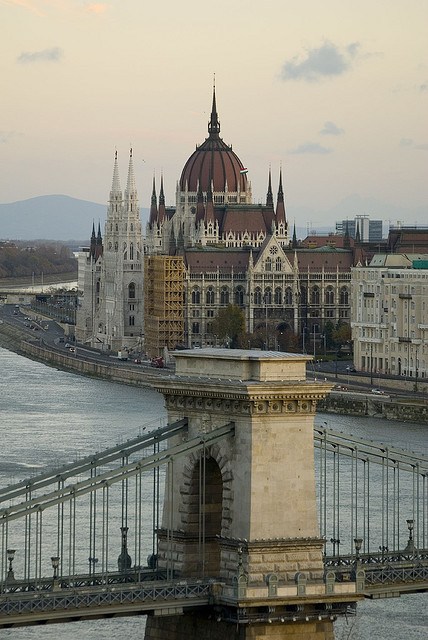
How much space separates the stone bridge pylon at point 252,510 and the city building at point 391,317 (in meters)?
53.6

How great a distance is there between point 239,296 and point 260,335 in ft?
20.1

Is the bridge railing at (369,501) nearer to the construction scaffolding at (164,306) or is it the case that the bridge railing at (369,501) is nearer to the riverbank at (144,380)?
the riverbank at (144,380)

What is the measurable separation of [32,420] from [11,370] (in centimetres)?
2952

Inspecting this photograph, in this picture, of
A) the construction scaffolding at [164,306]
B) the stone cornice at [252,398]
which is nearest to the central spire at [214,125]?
the construction scaffolding at [164,306]

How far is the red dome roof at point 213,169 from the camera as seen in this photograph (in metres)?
122

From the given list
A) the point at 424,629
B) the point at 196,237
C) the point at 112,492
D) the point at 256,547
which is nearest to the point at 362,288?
the point at 196,237

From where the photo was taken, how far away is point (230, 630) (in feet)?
85.2

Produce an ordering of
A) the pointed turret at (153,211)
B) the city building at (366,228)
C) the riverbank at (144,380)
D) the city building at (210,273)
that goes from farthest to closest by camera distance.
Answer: the city building at (366,228) → the pointed turret at (153,211) → the city building at (210,273) → the riverbank at (144,380)

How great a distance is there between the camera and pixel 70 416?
224 ft

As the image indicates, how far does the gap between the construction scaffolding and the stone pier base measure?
76914 millimetres

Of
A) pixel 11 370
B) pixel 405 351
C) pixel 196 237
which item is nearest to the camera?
pixel 405 351

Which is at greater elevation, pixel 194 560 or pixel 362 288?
pixel 362 288

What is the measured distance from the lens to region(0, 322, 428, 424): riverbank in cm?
7088

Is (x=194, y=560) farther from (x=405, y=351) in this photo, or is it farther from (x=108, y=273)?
(x=108, y=273)
